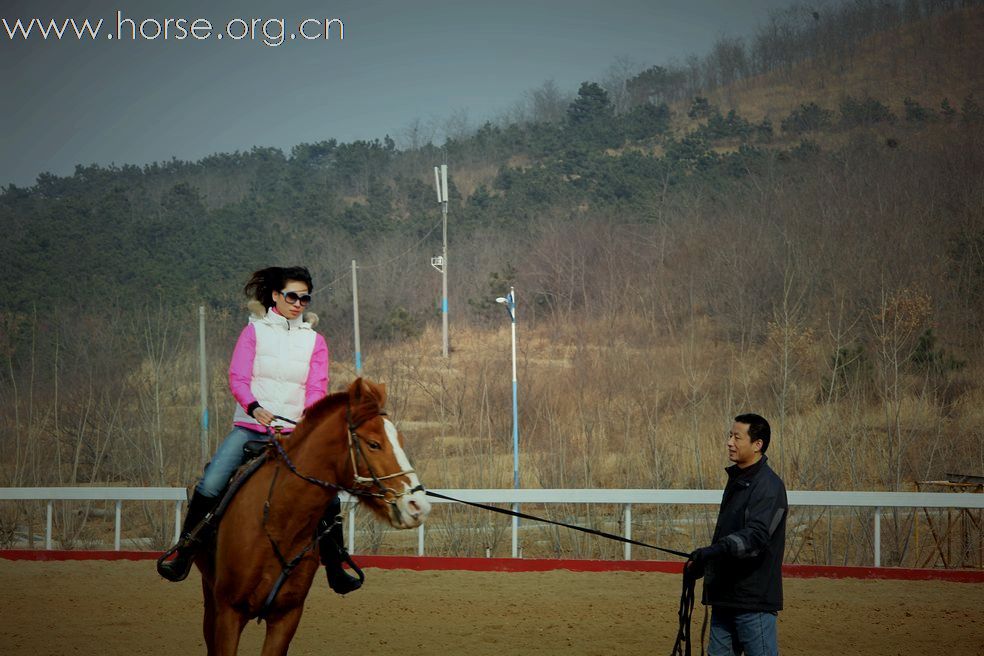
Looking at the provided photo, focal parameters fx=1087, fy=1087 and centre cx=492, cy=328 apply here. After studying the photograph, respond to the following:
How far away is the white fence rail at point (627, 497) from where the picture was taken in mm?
14055

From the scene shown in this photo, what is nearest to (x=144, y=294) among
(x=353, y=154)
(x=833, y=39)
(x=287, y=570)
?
(x=353, y=154)

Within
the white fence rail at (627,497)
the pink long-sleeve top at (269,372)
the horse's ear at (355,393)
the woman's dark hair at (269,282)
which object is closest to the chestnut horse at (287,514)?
the horse's ear at (355,393)

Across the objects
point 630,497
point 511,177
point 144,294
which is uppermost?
point 511,177

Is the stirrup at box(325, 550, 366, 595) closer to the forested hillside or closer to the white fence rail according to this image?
the white fence rail

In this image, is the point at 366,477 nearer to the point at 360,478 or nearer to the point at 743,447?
the point at 360,478

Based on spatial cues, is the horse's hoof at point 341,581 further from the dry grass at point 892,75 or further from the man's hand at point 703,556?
the dry grass at point 892,75

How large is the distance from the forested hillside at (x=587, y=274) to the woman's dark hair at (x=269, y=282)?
12202 mm

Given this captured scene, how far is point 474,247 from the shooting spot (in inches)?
2196

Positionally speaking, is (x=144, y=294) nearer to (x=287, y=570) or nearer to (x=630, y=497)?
(x=630, y=497)

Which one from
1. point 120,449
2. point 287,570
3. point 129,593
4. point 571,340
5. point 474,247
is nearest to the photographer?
point 287,570

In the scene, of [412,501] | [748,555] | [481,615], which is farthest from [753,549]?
[481,615]

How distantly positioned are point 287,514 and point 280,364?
1.02m

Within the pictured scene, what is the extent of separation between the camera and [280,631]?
6168mm

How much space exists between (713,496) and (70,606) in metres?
8.17
